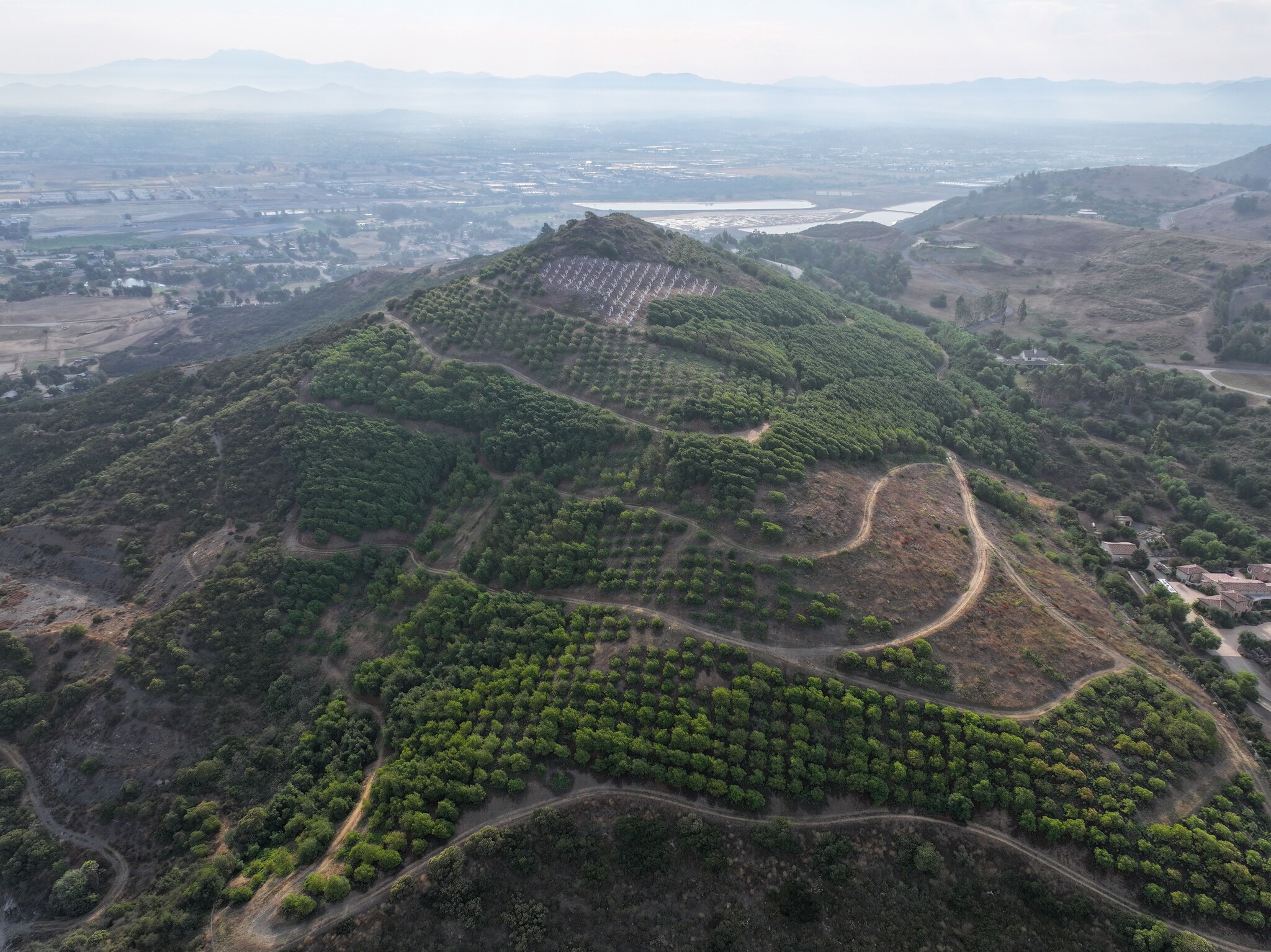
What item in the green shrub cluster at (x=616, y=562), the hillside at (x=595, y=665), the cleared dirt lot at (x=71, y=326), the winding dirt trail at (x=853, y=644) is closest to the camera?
the hillside at (x=595, y=665)

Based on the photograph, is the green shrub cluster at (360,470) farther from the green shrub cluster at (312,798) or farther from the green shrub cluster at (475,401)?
Result: the green shrub cluster at (312,798)

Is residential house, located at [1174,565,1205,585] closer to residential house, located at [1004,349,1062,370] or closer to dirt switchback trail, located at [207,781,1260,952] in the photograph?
dirt switchback trail, located at [207,781,1260,952]

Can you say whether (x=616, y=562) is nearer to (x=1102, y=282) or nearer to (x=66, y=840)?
(x=66, y=840)

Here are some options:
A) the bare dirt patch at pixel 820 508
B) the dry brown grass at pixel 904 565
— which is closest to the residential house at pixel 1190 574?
the dry brown grass at pixel 904 565

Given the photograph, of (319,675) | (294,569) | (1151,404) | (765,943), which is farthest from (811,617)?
Answer: (1151,404)

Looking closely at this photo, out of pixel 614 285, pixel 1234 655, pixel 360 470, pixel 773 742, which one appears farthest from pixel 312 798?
pixel 1234 655
